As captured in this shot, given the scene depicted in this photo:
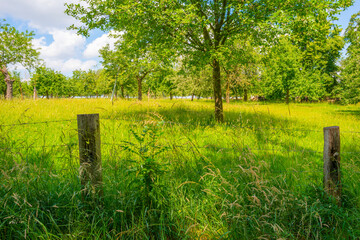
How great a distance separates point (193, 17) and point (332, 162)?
499cm

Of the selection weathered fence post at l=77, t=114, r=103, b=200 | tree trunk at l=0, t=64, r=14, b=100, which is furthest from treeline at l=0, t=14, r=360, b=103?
weathered fence post at l=77, t=114, r=103, b=200

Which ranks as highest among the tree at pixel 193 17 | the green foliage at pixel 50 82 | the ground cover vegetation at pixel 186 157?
the green foliage at pixel 50 82

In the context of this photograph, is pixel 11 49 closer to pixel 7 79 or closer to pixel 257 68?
pixel 7 79

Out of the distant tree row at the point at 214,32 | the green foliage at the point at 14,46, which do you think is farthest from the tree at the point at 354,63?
the green foliage at the point at 14,46

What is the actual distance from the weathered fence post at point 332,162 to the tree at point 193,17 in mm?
2752

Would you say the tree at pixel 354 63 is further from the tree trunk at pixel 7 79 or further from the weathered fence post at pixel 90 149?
the tree trunk at pixel 7 79

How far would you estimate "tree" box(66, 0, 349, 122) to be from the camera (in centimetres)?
599

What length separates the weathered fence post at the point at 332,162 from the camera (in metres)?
2.58

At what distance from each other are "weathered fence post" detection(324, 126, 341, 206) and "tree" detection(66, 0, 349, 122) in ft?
9.03

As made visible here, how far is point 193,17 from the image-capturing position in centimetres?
580

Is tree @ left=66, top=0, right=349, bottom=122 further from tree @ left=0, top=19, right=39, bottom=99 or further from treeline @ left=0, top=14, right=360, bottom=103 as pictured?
tree @ left=0, top=19, right=39, bottom=99

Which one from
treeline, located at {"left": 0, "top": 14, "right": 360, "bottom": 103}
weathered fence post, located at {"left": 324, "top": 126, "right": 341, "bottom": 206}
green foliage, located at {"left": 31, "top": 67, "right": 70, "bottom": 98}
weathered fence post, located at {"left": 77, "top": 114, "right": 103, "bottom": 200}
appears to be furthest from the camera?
green foliage, located at {"left": 31, "top": 67, "right": 70, "bottom": 98}

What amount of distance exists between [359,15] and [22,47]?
3421 cm

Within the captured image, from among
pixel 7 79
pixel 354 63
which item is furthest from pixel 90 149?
pixel 7 79
